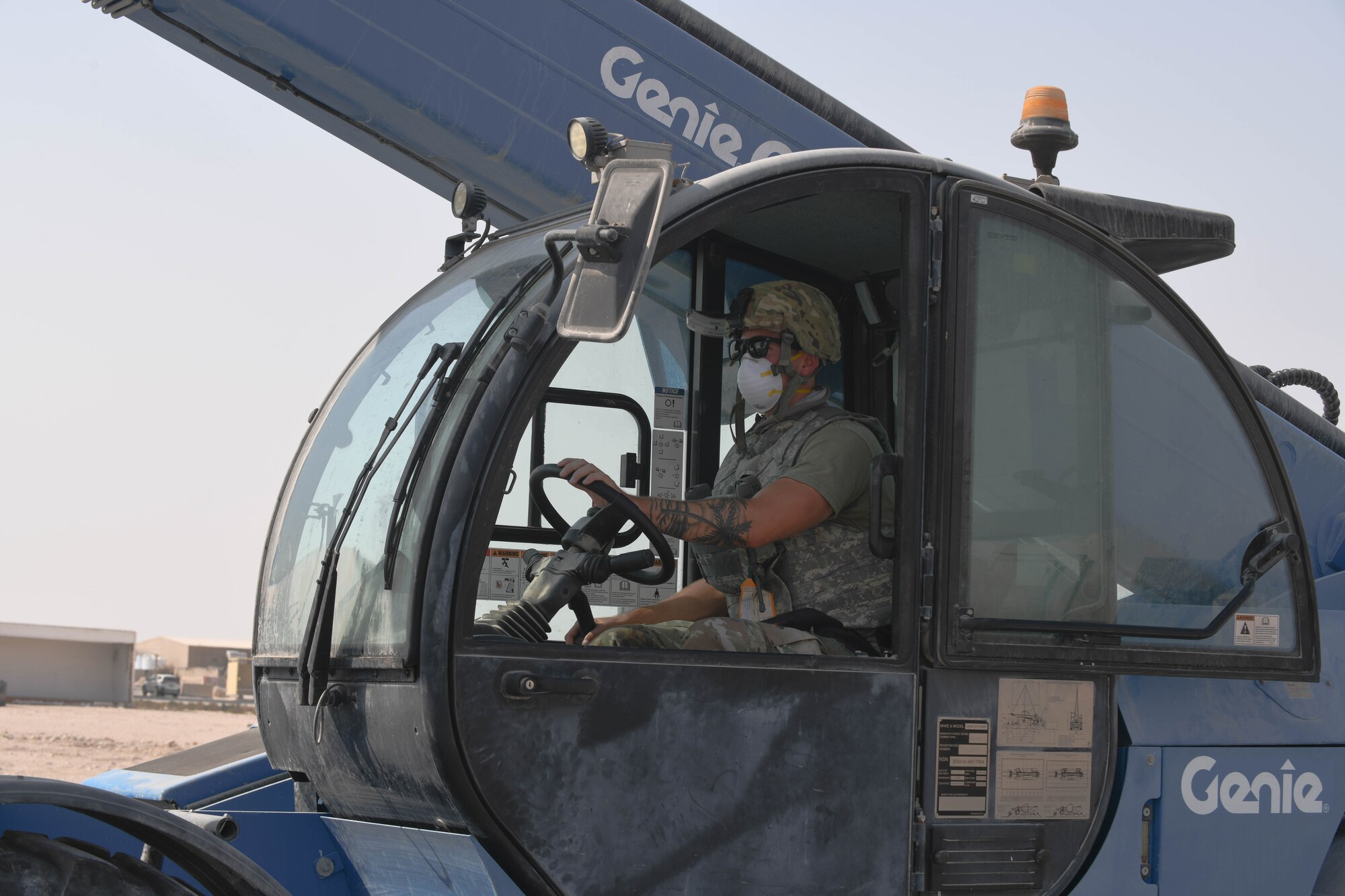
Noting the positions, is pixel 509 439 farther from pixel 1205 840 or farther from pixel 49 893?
pixel 1205 840

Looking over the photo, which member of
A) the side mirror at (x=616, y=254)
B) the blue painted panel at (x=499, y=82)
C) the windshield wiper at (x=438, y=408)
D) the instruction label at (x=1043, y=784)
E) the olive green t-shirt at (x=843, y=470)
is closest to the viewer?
the side mirror at (x=616, y=254)

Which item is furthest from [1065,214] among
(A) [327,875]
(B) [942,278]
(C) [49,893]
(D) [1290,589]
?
(C) [49,893]

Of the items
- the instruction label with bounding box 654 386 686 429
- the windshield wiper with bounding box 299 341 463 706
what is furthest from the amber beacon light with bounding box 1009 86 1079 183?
the windshield wiper with bounding box 299 341 463 706

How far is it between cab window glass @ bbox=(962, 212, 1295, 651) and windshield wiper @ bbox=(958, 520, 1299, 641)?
2 centimetres

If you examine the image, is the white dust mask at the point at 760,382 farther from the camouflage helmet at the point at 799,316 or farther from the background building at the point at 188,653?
the background building at the point at 188,653

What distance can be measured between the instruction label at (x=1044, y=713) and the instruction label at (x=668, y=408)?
1513 mm

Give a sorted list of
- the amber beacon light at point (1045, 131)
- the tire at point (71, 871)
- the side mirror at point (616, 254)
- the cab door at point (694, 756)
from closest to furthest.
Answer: the tire at point (71, 871) → the side mirror at point (616, 254) → the cab door at point (694, 756) → the amber beacon light at point (1045, 131)

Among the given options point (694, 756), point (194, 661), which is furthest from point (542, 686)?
point (194, 661)

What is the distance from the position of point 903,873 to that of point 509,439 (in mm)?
1180

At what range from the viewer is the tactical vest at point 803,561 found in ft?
11.1

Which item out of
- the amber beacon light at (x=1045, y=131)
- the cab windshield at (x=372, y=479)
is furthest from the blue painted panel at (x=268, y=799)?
the amber beacon light at (x=1045, y=131)

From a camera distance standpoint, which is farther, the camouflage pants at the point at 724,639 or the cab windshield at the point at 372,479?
the camouflage pants at the point at 724,639

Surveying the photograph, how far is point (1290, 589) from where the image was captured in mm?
3434

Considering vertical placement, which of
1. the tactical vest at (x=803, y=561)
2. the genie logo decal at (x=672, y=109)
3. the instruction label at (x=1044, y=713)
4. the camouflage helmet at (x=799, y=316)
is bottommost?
the instruction label at (x=1044, y=713)
